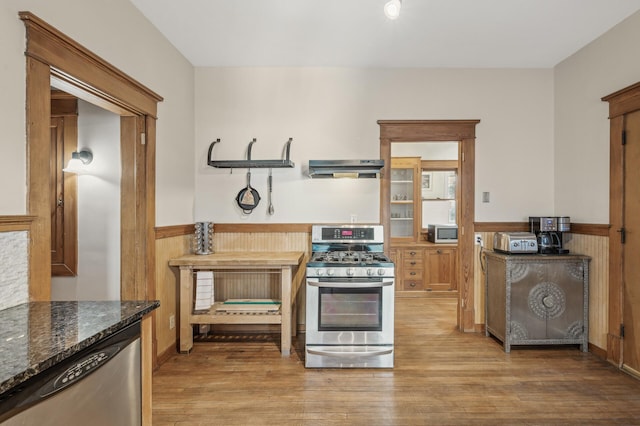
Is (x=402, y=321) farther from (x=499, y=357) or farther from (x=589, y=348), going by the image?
(x=589, y=348)

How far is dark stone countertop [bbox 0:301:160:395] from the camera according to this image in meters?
0.91

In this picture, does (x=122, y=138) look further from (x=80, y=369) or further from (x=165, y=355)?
(x=80, y=369)

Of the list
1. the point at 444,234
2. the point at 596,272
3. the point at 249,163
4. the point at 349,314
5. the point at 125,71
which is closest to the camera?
the point at 125,71

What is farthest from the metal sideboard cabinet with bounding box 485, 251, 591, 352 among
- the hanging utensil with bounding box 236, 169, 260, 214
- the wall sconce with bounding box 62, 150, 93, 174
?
the wall sconce with bounding box 62, 150, 93, 174

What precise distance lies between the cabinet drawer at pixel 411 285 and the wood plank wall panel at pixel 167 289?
10.6ft

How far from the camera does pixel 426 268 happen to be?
5098 millimetres

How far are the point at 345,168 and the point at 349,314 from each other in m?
1.33

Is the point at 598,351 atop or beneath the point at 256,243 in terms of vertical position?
beneath

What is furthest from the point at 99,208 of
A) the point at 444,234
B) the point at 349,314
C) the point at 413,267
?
the point at 444,234

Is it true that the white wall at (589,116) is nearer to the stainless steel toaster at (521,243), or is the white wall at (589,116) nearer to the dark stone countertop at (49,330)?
the stainless steel toaster at (521,243)

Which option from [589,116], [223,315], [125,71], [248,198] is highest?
[125,71]

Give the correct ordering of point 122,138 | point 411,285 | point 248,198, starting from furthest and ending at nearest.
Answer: point 411,285 < point 248,198 < point 122,138

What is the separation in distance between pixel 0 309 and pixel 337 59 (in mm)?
3167

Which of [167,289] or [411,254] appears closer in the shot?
[167,289]
